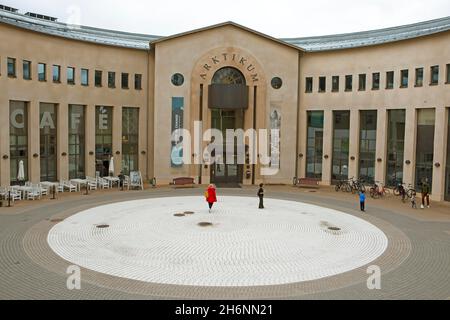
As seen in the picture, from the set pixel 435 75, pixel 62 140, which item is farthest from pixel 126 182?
pixel 435 75

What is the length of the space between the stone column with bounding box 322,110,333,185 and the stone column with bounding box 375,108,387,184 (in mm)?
4223

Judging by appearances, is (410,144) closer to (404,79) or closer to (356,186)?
(404,79)

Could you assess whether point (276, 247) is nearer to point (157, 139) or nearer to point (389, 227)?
point (389, 227)

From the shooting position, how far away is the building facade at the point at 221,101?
32.4 meters

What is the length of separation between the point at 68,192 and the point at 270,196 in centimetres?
1492

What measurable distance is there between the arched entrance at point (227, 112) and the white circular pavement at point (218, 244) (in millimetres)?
11831

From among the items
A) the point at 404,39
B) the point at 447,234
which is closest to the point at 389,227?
the point at 447,234

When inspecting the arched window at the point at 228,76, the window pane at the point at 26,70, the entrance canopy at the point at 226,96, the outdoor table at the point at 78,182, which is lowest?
the outdoor table at the point at 78,182

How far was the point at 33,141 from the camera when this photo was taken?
32375mm

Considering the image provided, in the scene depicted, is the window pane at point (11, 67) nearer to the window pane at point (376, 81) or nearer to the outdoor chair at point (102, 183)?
the outdoor chair at point (102, 183)

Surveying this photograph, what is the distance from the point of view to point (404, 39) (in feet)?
107

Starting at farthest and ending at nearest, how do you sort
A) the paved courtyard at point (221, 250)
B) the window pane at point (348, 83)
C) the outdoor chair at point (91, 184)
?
the window pane at point (348, 83), the outdoor chair at point (91, 184), the paved courtyard at point (221, 250)

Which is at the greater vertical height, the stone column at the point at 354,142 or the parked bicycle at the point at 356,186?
the stone column at the point at 354,142

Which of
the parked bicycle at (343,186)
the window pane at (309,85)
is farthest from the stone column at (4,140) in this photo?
the parked bicycle at (343,186)
